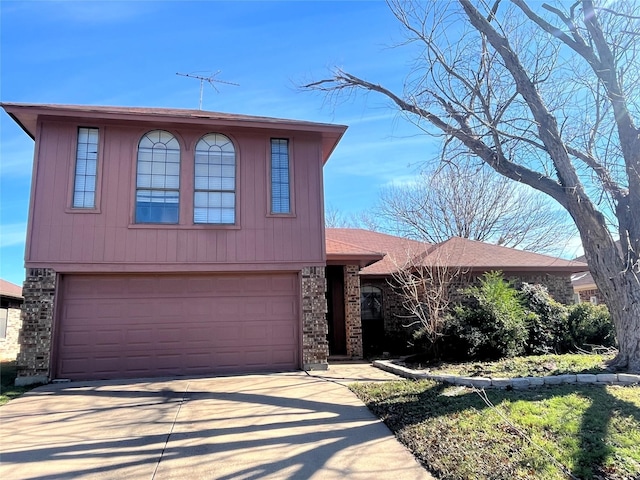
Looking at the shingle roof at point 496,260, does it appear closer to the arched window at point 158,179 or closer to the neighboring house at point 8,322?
the arched window at point 158,179

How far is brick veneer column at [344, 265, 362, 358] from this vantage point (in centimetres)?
1205

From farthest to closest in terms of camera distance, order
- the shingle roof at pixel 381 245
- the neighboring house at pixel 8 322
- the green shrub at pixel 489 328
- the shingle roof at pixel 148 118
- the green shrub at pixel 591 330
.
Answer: the neighboring house at pixel 8 322 → the shingle roof at pixel 381 245 → the green shrub at pixel 591 330 → the green shrub at pixel 489 328 → the shingle roof at pixel 148 118

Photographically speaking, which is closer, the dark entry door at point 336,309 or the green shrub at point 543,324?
the green shrub at point 543,324

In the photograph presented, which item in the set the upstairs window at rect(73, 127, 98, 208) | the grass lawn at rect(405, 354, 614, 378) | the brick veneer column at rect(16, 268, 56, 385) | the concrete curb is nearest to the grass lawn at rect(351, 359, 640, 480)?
the concrete curb

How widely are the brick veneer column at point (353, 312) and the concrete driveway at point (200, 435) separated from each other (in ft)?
13.3

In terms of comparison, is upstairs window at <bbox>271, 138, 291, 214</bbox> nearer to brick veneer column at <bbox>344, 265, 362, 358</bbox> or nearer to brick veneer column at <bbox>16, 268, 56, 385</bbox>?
brick veneer column at <bbox>344, 265, 362, 358</bbox>

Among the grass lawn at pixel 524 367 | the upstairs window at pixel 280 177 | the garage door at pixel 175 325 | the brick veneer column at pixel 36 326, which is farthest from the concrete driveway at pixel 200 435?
the upstairs window at pixel 280 177

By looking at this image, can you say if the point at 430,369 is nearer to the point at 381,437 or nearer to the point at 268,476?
the point at 381,437

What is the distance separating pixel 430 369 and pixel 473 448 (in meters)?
4.38

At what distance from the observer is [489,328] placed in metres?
9.56

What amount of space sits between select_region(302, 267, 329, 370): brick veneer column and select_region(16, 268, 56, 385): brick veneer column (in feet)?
17.1

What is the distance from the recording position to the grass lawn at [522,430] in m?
4.05

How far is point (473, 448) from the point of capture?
14.9 ft

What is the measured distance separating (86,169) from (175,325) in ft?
12.8
